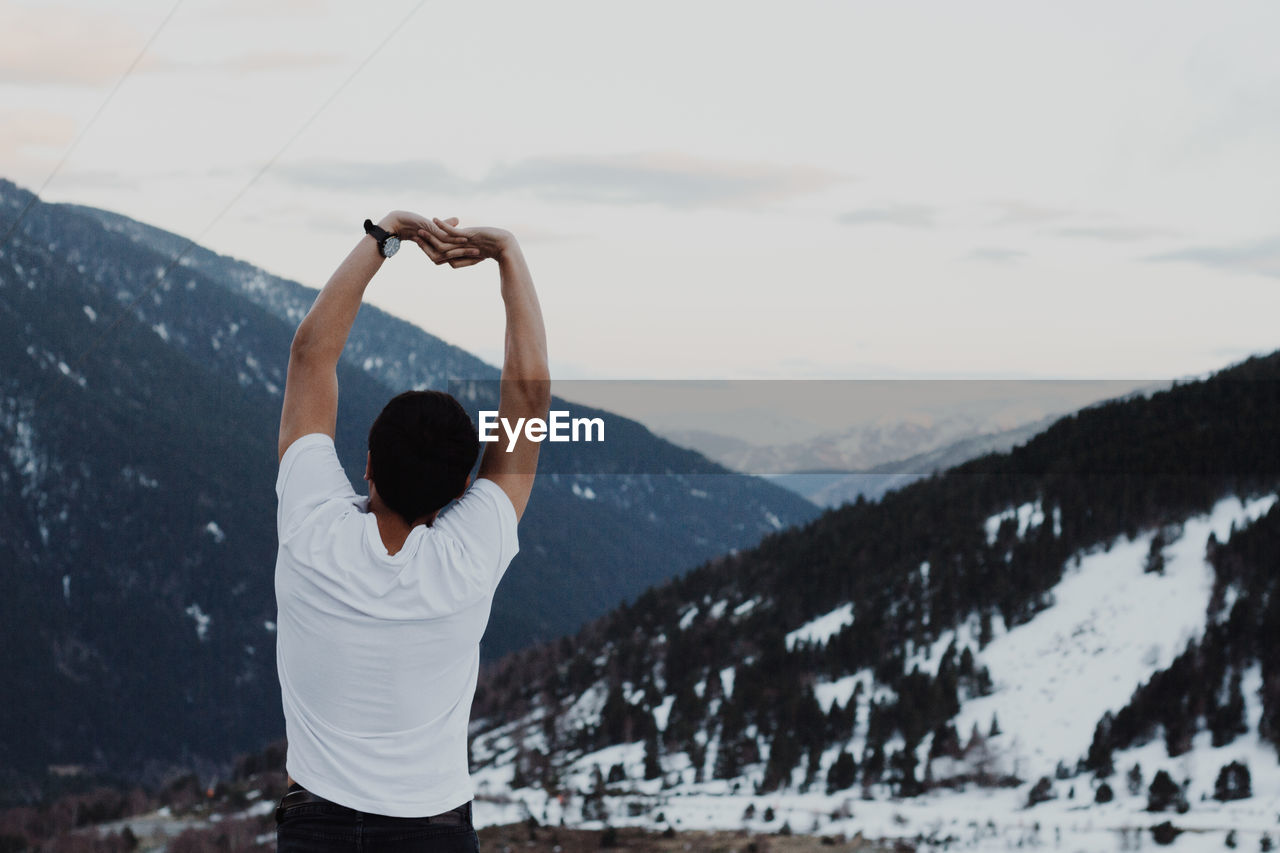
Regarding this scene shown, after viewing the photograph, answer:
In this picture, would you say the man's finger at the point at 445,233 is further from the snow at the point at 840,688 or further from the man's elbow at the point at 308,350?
the snow at the point at 840,688

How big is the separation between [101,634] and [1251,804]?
17381 cm

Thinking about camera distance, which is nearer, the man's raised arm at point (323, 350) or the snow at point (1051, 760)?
the man's raised arm at point (323, 350)

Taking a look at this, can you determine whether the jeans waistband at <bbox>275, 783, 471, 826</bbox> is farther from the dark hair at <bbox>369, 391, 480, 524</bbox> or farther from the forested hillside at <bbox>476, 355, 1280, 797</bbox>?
the forested hillside at <bbox>476, 355, 1280, 797</bbox>

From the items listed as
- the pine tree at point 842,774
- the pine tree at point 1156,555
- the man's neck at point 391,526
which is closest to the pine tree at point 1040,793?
the pine tree at point 842,774

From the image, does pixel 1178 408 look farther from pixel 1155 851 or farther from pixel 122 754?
pixel 122 754

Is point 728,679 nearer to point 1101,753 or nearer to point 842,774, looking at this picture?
point 842,774

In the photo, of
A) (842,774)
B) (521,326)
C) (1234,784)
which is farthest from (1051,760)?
(521,326)

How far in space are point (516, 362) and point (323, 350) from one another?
16.1 inches

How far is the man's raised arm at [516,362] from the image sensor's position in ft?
8.63

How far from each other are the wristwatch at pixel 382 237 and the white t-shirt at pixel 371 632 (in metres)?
0.58

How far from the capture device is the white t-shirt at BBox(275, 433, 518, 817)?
240cm

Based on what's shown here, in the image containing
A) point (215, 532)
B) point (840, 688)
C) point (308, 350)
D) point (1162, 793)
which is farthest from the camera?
point (215, 532)

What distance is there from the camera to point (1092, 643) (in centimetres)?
4184

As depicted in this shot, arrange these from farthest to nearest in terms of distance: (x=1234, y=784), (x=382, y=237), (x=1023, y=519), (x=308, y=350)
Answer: (x=1023, y=519)
(x=1234, y=784)
(x=382, y=237)
(x=308, y=350)
